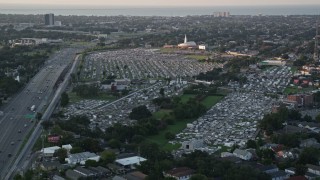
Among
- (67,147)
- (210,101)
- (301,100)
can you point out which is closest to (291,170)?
(67,147)

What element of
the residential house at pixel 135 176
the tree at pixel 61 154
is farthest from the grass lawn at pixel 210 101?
the residential house at pixel 135 176

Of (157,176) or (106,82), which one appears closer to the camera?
(157,176)

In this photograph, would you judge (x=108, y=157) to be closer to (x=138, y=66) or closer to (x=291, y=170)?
(x=291, y=170)

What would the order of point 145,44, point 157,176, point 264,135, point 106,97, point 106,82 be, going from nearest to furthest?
point 157,176
point 264,135
point 106,97
point 106,82
point 145,44

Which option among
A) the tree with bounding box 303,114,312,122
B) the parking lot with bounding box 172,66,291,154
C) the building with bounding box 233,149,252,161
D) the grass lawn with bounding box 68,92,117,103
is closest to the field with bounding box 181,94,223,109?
the parking lot with bounding box 172,66,291,154

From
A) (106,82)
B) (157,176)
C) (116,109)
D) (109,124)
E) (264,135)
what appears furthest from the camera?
(106,82)

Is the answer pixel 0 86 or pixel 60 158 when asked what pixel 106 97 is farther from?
pixel 60 158

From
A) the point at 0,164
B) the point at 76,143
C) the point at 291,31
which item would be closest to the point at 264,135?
the point at 76,143
